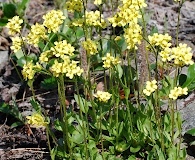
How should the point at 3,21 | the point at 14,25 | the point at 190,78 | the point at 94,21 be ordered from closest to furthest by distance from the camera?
the point at 14,25
the point at 94,21
the point at 190,78
the point at 3,21

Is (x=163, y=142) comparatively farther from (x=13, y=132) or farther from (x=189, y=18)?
(x=189, y=18)

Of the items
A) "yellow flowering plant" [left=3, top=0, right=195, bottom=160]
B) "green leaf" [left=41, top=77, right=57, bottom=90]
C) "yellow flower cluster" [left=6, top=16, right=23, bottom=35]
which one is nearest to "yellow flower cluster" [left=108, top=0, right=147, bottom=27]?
"yellow flowering plant" [left=3, top=0, right=195, bottom=160]

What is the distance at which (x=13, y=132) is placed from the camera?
3795 millimetres

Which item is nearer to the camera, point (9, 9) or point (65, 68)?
point (65, 68)

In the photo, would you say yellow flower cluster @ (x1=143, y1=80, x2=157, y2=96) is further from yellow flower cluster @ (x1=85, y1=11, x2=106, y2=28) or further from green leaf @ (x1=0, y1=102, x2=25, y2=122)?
green leaf @ (x1=0, y1=102, x2=25, y2=122)

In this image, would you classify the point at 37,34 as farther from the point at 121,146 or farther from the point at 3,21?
the point at 3,21

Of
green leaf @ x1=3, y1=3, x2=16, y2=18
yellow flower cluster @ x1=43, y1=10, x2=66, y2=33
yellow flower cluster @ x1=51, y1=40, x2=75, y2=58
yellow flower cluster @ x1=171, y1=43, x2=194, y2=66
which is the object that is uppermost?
yellow flower cluster @ x1=43, y1=10, x2=66, y2=33

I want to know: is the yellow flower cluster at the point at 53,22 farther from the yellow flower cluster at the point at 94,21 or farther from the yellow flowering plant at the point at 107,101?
the yellow flower cluster at the point at 94,21

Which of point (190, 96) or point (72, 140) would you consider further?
point (190, 96)

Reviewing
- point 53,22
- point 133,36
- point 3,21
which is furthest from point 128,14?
point 3,21

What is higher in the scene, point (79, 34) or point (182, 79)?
point (79, 34)

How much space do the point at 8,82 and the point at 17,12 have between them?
0.73 m

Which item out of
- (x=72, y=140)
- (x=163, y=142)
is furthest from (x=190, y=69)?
(x=72, y=140)

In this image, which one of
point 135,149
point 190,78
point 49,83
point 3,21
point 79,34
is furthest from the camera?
point 3,21
